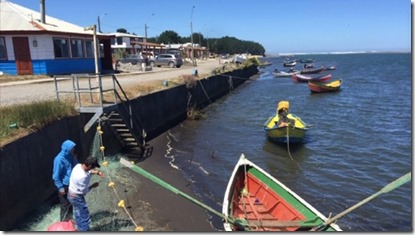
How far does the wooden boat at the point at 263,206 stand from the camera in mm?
7438

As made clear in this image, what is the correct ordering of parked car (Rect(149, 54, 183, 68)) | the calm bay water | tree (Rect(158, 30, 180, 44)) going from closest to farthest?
the calm bay water, parked car (Rect(149, 54, 183, 68)), tree (Rect(158, 30, 180, 44))

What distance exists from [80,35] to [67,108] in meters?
17.4

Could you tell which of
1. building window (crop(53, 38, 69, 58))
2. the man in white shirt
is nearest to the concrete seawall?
the man in white shirt

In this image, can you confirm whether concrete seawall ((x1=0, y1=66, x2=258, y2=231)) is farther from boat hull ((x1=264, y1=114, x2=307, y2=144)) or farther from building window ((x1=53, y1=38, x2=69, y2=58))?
building window ((x1=53, y1=38, x2=69, y2=58))

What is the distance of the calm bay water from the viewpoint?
428 inches

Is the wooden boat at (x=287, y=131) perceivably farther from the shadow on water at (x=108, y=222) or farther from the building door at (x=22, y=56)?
the building door at (x=22, y=56)

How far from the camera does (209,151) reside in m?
16.6

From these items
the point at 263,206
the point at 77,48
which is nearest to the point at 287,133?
the point at 263,206

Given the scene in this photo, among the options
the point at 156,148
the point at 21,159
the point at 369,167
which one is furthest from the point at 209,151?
the point at 21,159

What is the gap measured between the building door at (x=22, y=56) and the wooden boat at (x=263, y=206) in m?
20.8

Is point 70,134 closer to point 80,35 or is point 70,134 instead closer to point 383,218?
point 383,218

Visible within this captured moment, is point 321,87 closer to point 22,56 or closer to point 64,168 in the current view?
point 22,56

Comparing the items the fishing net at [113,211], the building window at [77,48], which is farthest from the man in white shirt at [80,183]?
the building window at [77,48]

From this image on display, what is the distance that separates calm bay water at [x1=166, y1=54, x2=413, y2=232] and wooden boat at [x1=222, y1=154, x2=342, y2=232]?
94cm
